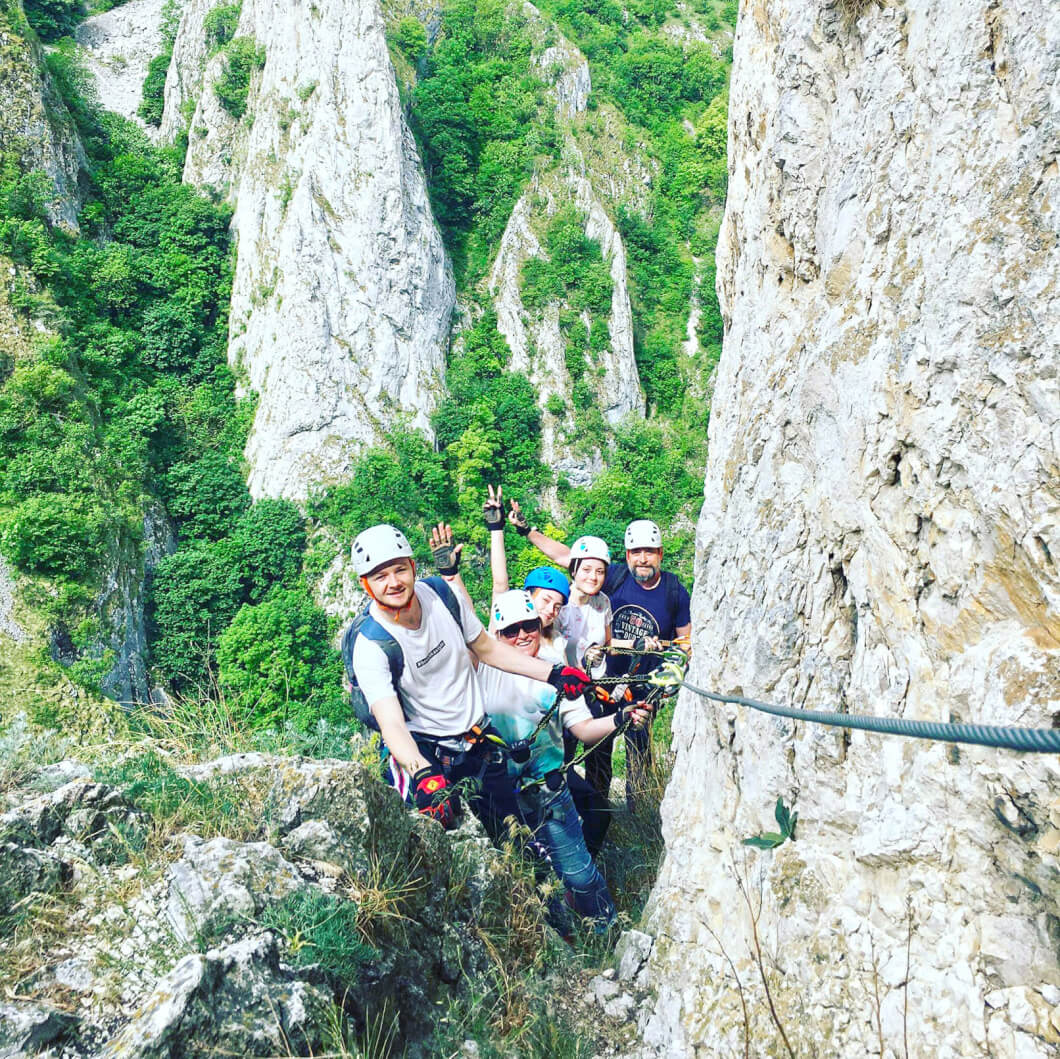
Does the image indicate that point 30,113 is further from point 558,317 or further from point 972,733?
point 972,733

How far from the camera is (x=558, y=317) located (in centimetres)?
5212

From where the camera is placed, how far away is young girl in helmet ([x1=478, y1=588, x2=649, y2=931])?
12.7 ft

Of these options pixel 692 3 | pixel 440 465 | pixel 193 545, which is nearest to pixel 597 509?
pixel 440 465

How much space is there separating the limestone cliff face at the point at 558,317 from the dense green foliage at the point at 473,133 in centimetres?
137

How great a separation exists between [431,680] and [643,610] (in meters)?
1.89

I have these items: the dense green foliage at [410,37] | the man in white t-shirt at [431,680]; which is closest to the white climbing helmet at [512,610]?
the man in white t-shirt at [431,680]

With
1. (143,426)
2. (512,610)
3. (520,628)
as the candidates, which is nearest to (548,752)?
(520,628)

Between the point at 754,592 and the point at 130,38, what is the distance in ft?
242

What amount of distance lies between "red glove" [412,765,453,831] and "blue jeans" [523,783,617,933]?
0.52 metres

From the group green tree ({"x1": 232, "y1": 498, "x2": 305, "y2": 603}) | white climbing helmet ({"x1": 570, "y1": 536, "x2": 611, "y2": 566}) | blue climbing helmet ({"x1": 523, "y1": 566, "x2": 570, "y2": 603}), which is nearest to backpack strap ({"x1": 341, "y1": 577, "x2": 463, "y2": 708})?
blue climbing helmet ({"x1": 523, "y1": 566, "x2": 570, "y2": 603})

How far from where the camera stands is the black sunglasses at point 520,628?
177 inches

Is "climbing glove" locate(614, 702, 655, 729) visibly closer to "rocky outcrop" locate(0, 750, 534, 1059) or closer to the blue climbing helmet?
the blue climbing helmet

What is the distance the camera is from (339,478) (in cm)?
4119

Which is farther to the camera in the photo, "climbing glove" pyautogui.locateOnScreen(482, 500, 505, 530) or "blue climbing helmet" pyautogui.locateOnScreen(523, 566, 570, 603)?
"climbing glove" pyautogui.locateOnScreen(482, 500, 505, 530)
